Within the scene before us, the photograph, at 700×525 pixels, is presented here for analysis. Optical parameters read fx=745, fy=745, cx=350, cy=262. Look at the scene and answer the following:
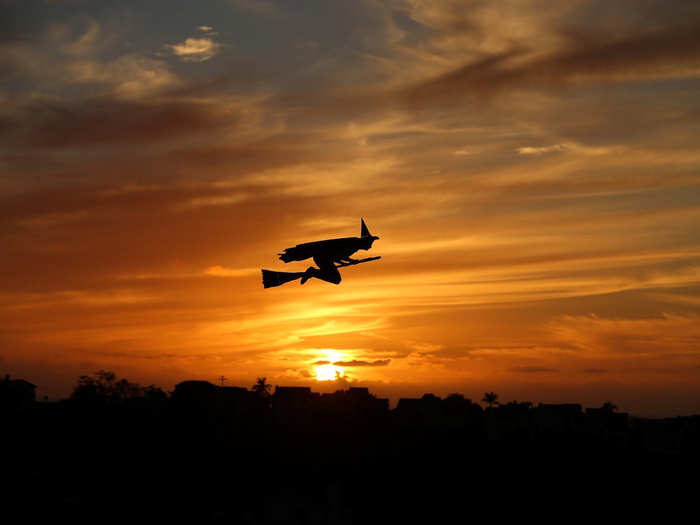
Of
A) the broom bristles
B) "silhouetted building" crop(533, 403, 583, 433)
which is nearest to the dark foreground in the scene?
"silhouetted building" crop(533, 403, 583, 433)

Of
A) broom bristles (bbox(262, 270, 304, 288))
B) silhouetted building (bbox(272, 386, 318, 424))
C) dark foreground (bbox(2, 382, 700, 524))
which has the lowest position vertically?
dark foreground (bbox(2, 382, 700, 524))

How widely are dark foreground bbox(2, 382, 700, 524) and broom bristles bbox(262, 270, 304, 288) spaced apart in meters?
69.7

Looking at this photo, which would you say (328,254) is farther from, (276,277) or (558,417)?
(558,417)

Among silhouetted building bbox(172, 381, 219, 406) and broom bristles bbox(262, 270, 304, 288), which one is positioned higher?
broom bristles bbox(262, 270, 304, 288)

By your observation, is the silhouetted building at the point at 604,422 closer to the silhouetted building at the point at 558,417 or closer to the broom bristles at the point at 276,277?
the silhouetted building at the point at 558,417

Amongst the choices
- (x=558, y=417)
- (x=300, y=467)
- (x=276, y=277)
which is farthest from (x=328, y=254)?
Result: (x=558, y=417)

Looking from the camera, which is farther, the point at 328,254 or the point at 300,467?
the point at 300,467

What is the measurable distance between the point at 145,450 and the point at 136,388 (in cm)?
6764

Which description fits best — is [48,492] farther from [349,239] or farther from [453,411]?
[453,411]

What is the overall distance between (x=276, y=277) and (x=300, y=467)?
96277 millimetres

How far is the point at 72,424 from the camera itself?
123 metres

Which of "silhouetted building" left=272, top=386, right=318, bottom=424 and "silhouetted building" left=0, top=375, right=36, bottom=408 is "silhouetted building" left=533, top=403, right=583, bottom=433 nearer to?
"silhouetted building" left=272, top=386, right=318, bottom=424

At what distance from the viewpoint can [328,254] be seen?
94.3 feet

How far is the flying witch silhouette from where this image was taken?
2836 cm
